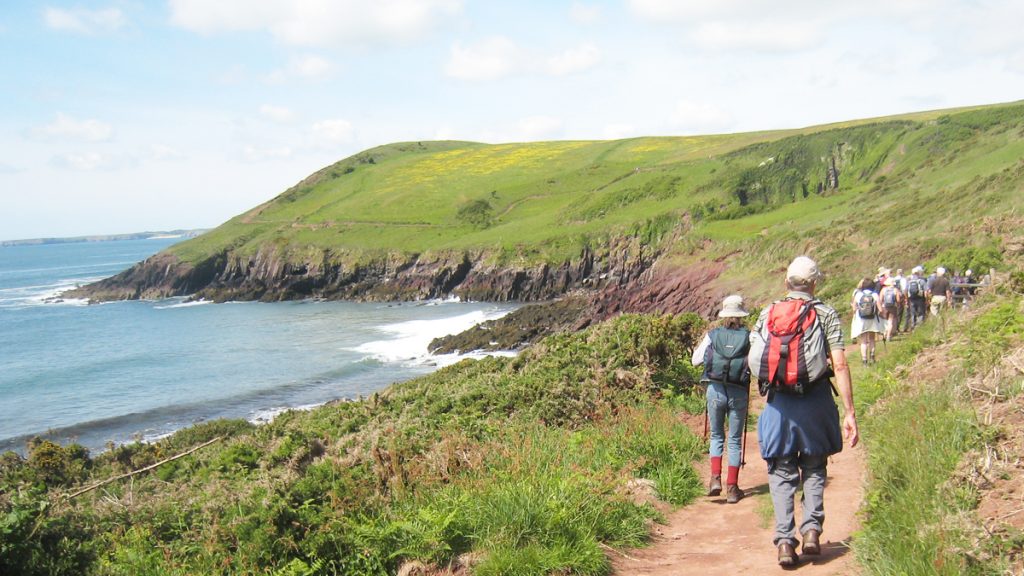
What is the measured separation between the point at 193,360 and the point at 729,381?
47397 millimetres

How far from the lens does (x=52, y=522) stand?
21.9 feet

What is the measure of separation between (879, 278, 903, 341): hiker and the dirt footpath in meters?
9.79

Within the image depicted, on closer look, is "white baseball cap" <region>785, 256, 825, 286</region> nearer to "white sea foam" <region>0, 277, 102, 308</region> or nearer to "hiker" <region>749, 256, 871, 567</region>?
"hiker" <region>749, 256, 871, 567</region>

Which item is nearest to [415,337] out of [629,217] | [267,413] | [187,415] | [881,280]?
[267,413]

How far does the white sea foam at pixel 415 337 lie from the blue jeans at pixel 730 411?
34483mm

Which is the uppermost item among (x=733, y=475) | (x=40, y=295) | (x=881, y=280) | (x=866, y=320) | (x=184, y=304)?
(x=881, y=280)

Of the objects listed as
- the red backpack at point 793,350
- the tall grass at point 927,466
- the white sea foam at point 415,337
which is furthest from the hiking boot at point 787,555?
the white sea foam at point 415,337

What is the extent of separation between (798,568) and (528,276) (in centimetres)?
6335

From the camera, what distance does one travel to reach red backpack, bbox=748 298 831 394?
17.4ft

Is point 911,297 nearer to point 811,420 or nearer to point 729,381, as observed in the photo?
point 729,381

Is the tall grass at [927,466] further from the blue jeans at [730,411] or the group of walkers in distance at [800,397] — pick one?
the blue jeans at [730,411]

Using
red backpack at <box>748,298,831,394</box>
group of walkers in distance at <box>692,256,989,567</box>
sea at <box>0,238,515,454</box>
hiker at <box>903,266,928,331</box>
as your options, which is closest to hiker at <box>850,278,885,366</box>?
hiker at <box>903,266,928,331</box>

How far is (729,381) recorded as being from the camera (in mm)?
7383

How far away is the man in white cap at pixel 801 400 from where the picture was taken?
5352 millimetres
